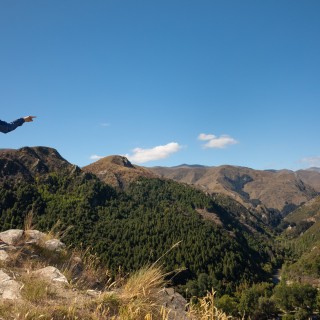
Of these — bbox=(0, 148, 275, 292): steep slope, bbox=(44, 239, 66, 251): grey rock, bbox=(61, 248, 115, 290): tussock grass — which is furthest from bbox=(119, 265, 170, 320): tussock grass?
bbox=(0, 148, 275, 292): steep slope

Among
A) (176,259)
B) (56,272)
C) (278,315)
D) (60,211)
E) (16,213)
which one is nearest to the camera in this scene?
(56,272)

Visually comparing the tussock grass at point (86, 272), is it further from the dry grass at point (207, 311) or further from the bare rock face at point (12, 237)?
the dry grass at point (207, 311)

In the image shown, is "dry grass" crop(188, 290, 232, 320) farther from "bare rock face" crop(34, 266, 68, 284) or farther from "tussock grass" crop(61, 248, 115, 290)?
"bare rock face" crop(34, 266, 68, 284)

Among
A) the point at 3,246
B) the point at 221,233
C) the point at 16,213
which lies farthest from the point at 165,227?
the point at 3,246

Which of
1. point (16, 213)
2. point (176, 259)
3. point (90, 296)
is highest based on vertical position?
point (90, 296)

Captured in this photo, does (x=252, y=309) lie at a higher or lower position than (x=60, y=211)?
lower

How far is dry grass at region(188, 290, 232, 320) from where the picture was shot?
496cm

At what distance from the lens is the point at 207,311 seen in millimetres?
5000

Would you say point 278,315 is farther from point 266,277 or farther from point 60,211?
point 60,211

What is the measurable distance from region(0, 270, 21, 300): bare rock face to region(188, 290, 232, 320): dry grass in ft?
9.84

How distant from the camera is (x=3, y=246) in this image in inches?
349

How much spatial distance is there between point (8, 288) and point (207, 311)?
12.0 ft

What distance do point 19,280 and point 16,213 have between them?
151 meters

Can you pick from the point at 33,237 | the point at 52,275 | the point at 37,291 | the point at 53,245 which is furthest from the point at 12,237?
the point at 37,291
